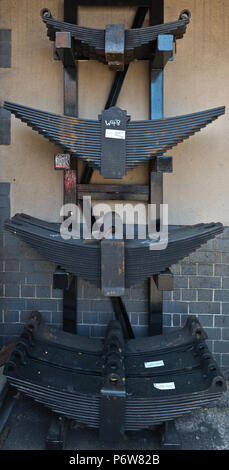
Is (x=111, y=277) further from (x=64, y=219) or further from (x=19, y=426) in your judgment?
(x=19, y=426)

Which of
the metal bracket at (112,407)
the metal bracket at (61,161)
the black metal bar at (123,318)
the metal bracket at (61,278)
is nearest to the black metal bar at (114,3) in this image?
the metal bracket at (61,161)

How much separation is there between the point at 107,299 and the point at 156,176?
108 cm

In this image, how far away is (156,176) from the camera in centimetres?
248

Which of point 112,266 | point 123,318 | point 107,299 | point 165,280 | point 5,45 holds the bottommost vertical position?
point 123,318

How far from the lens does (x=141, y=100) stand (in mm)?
2545

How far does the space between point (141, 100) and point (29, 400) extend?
2.42 metres

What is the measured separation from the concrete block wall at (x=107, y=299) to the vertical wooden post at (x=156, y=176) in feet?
0.26

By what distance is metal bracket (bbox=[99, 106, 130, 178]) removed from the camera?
80.3 inches

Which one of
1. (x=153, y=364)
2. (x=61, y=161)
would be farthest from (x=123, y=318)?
(x=61, y=161)

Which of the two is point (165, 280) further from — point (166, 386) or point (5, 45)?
point (5, 45)

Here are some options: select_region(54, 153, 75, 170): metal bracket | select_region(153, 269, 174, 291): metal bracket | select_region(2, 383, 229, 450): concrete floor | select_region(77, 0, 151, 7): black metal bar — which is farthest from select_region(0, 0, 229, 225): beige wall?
select_region(2, 383, 229, 450): concrete floor

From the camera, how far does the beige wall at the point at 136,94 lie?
2531mm

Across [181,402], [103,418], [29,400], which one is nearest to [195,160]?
[181,402]

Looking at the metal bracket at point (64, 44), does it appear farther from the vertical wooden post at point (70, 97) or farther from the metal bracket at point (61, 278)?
the metal bracket at point (61, 278)
